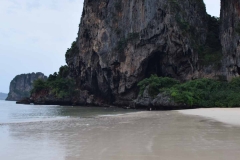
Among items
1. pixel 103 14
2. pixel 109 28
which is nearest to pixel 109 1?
pixel 103 14

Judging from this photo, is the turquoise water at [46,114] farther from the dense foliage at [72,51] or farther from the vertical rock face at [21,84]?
the vertical rock face at [21,84]

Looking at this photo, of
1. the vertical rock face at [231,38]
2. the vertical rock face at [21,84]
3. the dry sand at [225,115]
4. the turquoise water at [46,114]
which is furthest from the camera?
the vertical rock face at [21,84]

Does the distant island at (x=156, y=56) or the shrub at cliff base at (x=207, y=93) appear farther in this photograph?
the distant island at (x=156, y=56)

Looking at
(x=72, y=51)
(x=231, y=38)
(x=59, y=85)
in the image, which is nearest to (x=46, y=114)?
(x=231, y=38)

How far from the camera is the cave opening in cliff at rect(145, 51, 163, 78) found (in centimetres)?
3723

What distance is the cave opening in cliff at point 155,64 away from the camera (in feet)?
122

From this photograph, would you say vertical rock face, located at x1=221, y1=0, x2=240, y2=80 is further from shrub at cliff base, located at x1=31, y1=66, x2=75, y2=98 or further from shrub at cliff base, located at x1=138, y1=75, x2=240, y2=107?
shrub at cliff base, located at x1=31, y1=66, x2=75, y2=98

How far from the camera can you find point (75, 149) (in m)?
6.27

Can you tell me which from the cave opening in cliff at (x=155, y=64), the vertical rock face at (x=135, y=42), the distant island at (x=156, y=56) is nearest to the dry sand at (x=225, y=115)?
the distant island at (x=156, y=56)

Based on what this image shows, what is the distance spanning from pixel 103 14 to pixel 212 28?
1768 centimetres

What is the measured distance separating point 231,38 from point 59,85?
109 feet

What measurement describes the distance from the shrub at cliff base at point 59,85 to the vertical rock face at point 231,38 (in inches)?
1143

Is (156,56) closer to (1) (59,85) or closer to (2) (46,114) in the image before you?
(2) (46,114)

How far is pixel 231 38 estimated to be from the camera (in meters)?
30.1
